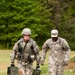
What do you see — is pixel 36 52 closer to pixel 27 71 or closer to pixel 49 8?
pixel 27 71

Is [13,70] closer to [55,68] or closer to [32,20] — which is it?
[55,68]

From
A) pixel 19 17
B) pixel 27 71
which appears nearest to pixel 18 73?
pixel 27 71

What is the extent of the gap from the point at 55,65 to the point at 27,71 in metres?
0.89

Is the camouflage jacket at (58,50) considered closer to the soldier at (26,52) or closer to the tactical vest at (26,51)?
the soldier at (26,52)

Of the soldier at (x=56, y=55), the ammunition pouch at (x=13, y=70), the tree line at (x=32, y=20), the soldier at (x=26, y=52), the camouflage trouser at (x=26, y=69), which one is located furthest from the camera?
the tree line at (x=32, y=20)

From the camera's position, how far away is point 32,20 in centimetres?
5666

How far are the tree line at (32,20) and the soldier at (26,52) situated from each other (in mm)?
42356

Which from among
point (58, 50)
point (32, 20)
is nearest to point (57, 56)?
point (58, 50)

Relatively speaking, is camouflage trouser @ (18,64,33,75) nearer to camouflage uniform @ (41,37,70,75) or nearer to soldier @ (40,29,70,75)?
soldier @ (40,29,70,75)

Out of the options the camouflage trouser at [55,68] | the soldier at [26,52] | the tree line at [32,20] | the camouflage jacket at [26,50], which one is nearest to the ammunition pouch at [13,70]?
the soldier at [26,52]

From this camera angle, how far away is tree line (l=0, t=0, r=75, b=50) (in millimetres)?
A: 56062

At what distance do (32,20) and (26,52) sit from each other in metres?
44.3

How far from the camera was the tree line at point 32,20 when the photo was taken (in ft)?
184

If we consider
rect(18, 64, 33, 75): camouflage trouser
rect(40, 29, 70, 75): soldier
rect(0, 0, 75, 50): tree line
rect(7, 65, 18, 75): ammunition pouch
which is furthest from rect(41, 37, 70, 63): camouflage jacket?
rect(0, 0, 75, 50): tree line
